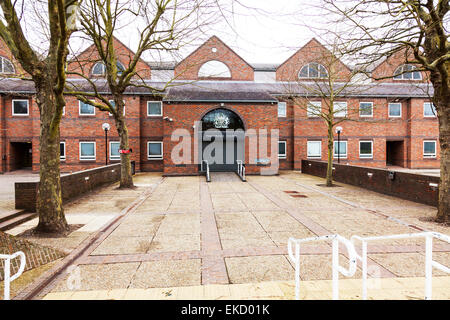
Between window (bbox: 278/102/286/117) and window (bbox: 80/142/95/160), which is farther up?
window (bbox: 278/102/286/117)

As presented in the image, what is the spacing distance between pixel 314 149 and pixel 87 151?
2072cm

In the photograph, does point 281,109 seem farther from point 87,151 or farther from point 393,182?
point 87,151

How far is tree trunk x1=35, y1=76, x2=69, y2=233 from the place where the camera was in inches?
237

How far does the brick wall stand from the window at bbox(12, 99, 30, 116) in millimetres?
22988

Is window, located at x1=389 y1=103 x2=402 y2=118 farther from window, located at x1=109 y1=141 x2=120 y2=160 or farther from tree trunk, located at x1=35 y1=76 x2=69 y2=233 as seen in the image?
tree trunk, located at x1=35 y1=76 x2=69 y2=233

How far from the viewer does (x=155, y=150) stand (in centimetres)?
2359

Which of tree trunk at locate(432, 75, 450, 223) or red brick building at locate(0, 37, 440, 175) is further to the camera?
red brick building at locate(0, 37, 440, 175)

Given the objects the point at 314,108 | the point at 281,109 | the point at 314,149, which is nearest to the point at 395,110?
the point at 314,149

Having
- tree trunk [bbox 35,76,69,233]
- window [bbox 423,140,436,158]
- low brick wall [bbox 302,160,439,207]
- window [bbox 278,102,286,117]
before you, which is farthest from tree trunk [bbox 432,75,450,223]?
window [bbox 423,140,436,158]

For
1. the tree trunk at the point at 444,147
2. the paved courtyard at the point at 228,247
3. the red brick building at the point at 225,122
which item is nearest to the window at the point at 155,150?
the red brick building at the point at 225,122

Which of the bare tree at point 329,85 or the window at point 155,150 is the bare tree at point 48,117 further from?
the window at point 155,150

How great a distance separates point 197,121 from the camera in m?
19.9

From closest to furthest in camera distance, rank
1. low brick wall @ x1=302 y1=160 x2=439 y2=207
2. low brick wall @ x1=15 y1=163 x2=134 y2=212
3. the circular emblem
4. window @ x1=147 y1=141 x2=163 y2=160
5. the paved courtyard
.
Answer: the paved courtyard → low brick wall @ x1=15 y1=163 x2=134 y2=212 → low brick wall @ x1=302 y1=160 x2=439 y2=207 → the circular emblem → window @ x1=147 y1=141 x2=163 y2=160

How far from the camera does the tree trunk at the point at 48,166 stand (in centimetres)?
603
